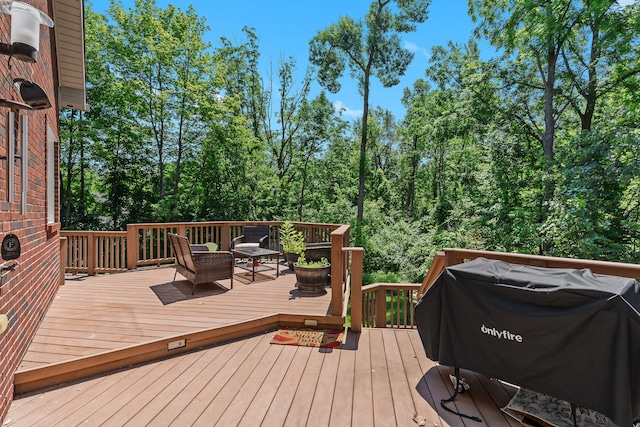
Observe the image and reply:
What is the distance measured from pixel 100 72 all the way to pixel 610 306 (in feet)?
46.3

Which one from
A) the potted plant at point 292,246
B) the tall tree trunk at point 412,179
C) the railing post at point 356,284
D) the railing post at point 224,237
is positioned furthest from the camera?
the tall tree trunk at point 412,179

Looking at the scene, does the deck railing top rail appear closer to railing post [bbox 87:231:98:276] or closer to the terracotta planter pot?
the terracotta planter pot

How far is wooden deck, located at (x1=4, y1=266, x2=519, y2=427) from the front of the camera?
2137mm

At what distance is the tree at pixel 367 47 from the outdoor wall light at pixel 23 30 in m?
12.3

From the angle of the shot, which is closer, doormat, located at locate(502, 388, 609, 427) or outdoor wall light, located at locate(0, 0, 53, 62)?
outdoor wall light, located at locate(0, 0, 53, 62)

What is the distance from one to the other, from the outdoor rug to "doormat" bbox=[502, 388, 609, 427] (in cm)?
378

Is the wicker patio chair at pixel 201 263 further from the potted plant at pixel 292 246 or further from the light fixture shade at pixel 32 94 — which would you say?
the light fixture shade at pixel 32 94

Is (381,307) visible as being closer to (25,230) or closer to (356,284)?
(356,284)

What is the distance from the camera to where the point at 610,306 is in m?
1.72

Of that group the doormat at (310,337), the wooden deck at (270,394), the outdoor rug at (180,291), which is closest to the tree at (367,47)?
the outdoor rug at (180,291)

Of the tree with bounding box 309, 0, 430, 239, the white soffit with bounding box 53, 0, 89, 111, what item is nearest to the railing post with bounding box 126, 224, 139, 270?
the white soffit with bounding box 53, 0, 89, 111

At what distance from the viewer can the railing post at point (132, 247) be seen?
19.8ft

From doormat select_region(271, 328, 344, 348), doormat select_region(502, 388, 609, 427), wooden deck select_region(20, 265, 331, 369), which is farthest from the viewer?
doormat select_region(271, 328, 344, 348)

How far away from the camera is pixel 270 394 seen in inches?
94.8
